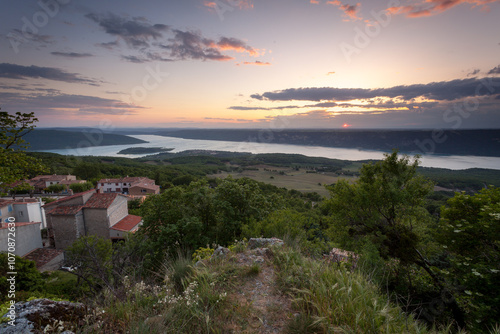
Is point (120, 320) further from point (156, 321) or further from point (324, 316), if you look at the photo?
point (324, 316)

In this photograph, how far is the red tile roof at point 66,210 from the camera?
23562 millimetres

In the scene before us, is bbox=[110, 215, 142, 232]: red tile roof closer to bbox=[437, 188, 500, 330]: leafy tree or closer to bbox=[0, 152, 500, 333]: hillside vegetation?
bbox=[0, 152, 500, 333]: hillside vegetation

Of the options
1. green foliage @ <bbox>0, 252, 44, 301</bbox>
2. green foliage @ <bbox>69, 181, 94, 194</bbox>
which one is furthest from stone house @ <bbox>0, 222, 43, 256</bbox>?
green foliage @ <bbox>69, 181, 94, 194</bbox>

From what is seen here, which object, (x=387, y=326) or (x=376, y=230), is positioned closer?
(x=387, y=326)

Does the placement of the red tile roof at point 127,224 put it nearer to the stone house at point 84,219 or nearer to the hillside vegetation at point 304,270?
the stone house at point 84,219

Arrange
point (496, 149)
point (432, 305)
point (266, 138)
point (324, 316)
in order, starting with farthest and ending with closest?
point (266, 138) < point (496, 149) < point (432, 305) < point (324, 316)

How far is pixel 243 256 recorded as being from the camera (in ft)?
17.0

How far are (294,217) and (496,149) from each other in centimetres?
13539

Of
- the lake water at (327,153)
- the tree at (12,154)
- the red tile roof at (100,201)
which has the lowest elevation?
the lake water at (327,153)

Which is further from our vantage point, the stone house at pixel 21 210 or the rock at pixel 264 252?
the stone house at pixel 21 210

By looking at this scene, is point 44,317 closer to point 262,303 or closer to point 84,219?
point 262,303

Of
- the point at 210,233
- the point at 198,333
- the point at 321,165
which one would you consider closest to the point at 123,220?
the point at 210,233

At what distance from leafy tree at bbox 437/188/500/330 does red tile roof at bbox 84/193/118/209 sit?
2912 cm

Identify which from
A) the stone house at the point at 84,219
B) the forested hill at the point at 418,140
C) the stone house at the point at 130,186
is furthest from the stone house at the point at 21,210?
the forested hill at the point at 418,140
